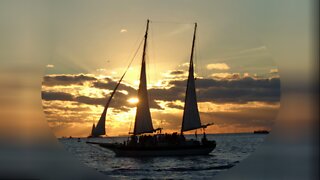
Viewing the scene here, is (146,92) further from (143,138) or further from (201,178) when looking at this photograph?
(201,178)

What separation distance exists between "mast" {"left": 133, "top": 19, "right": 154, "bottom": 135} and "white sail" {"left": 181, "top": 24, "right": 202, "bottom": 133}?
299 cm

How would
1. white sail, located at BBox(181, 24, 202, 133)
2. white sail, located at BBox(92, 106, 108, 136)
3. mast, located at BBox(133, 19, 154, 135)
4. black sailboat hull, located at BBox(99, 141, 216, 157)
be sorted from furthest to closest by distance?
black sailboat hull, located at BBox(99, 141, 216, 157), white sail, located at BBox(181, 24, 202, 133), white sail, located at BBox(92, 106, 108, 136), mast, located at BBox(133, 19, 154, 135)

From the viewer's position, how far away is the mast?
43.4 metres

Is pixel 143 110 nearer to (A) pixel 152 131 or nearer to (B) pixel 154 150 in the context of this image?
(A) pixel 152 131

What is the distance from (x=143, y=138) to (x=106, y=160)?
166 inches

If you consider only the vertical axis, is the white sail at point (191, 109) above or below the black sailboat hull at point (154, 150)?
above

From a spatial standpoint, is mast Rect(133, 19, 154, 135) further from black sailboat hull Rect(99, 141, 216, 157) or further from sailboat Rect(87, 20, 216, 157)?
black sailboat hull Rect(99, 141, 216, 157)

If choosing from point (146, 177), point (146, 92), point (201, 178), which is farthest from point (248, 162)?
point (146, 92)

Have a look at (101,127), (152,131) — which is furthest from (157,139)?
(101,127)

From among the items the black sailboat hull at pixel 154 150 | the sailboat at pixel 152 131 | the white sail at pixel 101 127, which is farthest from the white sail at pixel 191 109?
the white sail at pixel 101 127

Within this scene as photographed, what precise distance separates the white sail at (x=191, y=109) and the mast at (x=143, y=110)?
2.99 metres

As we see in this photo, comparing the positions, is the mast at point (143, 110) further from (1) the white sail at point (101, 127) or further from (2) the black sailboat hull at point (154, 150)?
(1) the white sail at point (101, 127)

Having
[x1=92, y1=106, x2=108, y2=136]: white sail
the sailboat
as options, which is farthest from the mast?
[x1=92, y1=106, x2=108, y2=136]: white sail

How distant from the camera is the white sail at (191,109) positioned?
1767 inches
